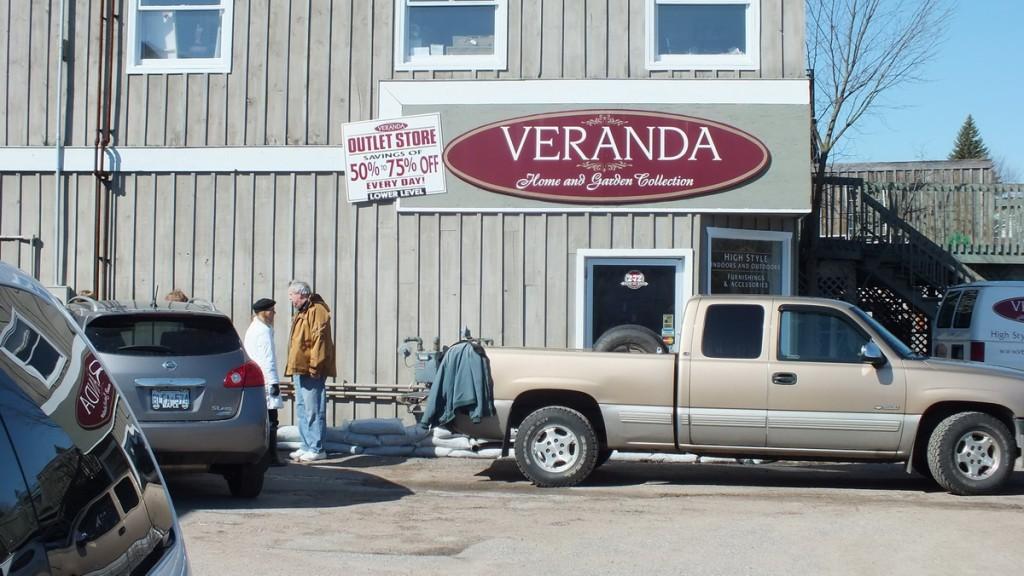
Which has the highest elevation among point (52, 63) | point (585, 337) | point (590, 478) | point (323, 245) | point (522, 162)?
point (52, 63)

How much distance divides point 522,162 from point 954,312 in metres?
6.42

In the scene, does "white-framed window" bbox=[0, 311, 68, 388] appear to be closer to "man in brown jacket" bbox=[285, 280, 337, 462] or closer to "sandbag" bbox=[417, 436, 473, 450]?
"man in brown jacket" bbox=[285, 280, 337, 462]

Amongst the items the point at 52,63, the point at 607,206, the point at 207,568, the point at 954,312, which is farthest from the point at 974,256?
the point at 207,568

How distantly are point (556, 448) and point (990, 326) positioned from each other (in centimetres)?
707

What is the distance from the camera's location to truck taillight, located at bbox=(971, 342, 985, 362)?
14578mm

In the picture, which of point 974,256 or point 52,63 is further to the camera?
point 974,256

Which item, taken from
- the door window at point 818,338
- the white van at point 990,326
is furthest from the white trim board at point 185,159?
the white van at point 990,326

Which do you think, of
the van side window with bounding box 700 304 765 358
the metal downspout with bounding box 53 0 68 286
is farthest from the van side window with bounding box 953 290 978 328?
the metal downspout with bounding box 53 0 68 286

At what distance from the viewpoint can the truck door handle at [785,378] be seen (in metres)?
10.3

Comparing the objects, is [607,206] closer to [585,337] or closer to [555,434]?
[585,337]

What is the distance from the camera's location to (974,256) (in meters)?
23.3

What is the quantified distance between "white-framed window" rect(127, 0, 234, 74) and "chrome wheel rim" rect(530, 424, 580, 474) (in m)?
6.61

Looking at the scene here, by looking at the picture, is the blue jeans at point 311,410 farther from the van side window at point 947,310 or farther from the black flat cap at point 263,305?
the van side window at point 947,310

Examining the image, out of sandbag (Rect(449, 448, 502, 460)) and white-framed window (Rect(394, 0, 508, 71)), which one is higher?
white-framed window (Rect(394, 0, 508, 71))
